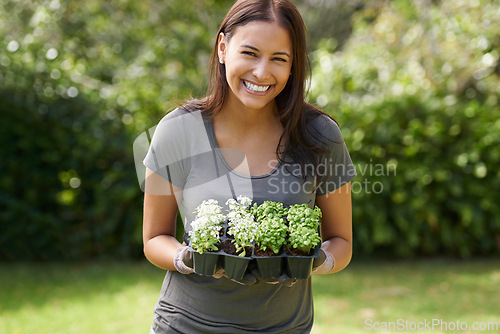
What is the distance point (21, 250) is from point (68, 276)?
0.77 metres

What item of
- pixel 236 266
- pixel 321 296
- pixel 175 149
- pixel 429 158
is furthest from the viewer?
pixel 429 158

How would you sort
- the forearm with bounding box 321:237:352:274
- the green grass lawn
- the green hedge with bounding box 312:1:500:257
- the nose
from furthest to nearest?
the green hedge with bounding box 312:1:500:257, the green grass lawn, the forearm with bounding box 321:237:352:274, the nose

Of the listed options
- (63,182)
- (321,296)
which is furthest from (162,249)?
(63,182)

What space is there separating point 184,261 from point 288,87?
67cm

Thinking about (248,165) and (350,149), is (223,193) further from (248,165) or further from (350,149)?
(350,149)

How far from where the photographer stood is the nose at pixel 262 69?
65.2 inches

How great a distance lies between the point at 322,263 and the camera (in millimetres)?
1671

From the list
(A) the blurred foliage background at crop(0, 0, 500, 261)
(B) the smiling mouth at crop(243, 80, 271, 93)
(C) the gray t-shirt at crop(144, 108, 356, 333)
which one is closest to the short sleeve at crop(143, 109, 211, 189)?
(C) the gray t-shirt at crop(144, 108, 356, 333)

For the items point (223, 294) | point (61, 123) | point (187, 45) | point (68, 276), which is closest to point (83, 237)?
point (68, 276)

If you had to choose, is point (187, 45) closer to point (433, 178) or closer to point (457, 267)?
point (433, 178)

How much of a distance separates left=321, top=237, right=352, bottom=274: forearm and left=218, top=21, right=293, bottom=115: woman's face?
1.67 ft

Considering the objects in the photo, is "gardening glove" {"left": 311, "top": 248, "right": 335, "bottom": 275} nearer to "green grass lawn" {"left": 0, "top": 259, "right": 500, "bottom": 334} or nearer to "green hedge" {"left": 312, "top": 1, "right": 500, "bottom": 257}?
"green grass lawn" {"left": 0, "top": 259, "right": 500, "bottom": 334}

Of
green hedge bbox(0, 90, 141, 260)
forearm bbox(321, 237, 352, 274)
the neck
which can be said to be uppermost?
green hedge bbox(0, 90, 141, 260)

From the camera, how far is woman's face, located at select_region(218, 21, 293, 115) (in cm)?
166
